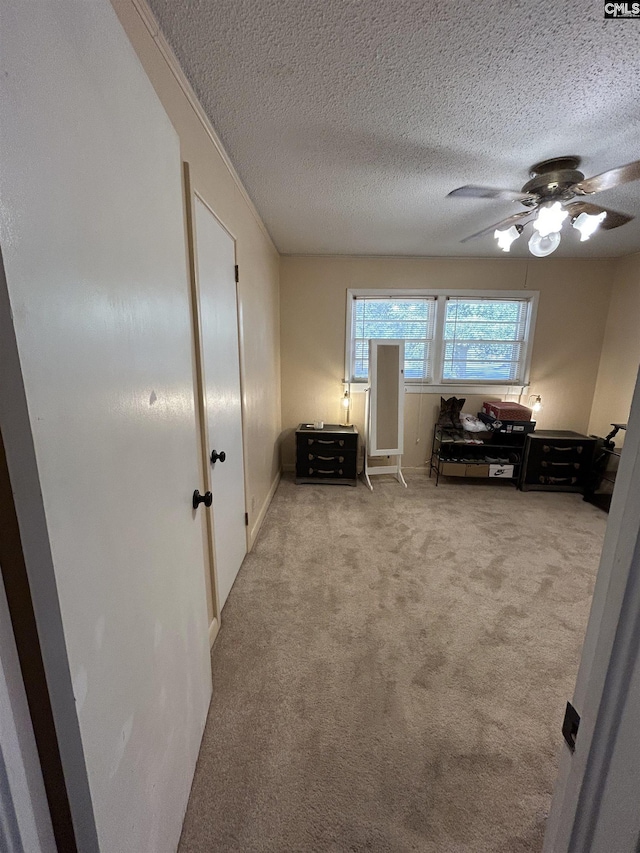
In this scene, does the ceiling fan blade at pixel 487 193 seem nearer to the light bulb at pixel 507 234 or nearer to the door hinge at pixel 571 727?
the light bulb at pixel 507 234

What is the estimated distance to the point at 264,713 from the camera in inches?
55.8

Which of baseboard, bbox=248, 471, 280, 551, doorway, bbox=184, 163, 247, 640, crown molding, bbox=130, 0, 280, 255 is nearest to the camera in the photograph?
crown molding, bbox=130, 0, 280, 255

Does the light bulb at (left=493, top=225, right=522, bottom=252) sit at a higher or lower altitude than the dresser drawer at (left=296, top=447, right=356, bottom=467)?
higher

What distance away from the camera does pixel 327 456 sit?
3.84 metres

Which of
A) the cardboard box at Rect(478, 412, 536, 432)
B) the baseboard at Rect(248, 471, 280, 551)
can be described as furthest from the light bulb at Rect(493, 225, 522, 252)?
the baseboard at Rect(248, 471, 280, 551)

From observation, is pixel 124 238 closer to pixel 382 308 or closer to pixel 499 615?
pixel 499 615

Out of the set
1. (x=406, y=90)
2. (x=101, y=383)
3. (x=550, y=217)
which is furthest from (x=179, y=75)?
(x=550, y=217)

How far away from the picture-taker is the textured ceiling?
108cm

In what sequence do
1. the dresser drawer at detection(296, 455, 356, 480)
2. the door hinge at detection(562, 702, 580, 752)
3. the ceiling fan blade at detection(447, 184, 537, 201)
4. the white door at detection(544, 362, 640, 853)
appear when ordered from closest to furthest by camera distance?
the white door at detection(544, 362, 640, 853) → the door hinge at detection(562, 702, 580, 752) → the ceiling fan blade at detection(447, 184, 537, 201) → the dresser drawer at detection(296, 455, 356, 480)

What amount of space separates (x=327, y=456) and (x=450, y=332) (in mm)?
2003

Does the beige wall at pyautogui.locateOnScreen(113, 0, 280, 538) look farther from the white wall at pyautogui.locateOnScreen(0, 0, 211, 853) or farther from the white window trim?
the white window trim

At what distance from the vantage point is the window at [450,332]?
12.7 feet

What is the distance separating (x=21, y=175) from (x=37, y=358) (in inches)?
9.0

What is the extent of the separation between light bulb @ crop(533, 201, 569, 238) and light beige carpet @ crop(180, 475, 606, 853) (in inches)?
84.5
